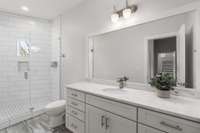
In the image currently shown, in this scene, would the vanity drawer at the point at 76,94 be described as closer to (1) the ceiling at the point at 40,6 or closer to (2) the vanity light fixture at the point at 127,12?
(2) the vanity light fixture at the point at 127,12

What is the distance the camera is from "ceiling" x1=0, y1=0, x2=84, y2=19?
2.71m

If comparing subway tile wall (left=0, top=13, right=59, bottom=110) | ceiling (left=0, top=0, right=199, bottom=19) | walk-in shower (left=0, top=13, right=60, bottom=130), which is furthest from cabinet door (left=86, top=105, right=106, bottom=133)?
ceiling (left=0, top=0, right=199, bottom=19)

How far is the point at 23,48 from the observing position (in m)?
3.54

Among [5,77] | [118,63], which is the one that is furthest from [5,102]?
[118,63]

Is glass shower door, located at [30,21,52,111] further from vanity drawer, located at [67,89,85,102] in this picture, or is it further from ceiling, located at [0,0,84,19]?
vanity drawer, located at [67,89,85,102]

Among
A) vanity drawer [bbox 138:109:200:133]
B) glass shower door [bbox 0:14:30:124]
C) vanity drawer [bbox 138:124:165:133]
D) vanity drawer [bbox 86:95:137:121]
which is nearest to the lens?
vanity drawer [bbox 138:109:200:133]

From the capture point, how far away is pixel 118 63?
2.18 m

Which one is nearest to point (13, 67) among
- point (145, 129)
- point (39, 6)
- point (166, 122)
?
point (39, 6)

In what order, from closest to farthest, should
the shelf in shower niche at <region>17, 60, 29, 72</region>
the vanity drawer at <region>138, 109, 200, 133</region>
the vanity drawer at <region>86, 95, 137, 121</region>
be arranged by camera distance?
the vanity drawer at <region>138, 109, 200, 133</region>
the vanity drawer at <region>86, 95, 137, 121</region>
the shelf in shower niche at <region>17, 60, 29, 72</region>

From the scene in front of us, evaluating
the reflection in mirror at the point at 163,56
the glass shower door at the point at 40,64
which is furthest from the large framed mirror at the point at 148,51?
the glass shower door at the point at 40,64

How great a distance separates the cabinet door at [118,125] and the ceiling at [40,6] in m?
2.34

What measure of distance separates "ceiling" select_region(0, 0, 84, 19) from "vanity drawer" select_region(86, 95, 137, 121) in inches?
80.9

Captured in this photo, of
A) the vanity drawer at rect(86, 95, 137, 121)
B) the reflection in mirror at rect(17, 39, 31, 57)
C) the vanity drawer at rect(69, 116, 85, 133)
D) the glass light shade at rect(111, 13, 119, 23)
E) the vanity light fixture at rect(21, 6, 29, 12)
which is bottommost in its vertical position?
the vanity drawer at rect(69, 116, 85, 133)

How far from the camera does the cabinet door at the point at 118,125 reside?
129cm
